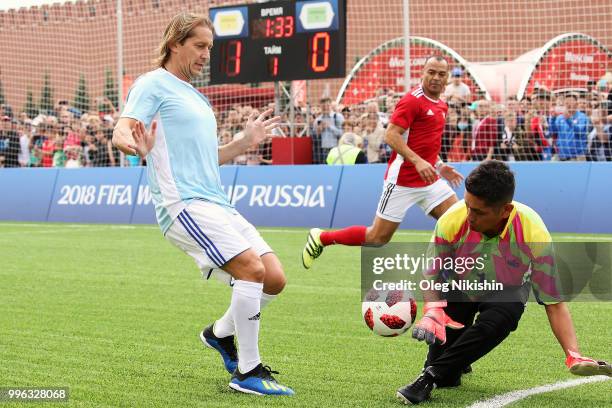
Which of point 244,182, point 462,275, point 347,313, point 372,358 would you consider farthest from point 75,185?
point 462,275

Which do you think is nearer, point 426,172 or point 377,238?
point 426,172

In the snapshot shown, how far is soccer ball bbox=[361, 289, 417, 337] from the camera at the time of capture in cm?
598

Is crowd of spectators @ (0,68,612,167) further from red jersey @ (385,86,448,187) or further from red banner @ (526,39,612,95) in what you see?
red jersey @ (385,86,448,187)

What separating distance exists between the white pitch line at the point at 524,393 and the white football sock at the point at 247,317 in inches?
49.4

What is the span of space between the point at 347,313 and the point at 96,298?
247 centimetres

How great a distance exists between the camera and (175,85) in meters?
5.89

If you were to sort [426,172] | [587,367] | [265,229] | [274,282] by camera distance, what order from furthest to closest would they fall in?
[265,229]
[426,172]
[274,282]
[587,367]

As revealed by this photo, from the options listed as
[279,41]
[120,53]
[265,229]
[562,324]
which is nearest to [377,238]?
[562,324]

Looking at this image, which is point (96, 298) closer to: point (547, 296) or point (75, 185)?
point (547, 296)

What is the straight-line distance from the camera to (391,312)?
5.97 meters

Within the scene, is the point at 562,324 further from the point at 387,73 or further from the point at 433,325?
the point at 387,73

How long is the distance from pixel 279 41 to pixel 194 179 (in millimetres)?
13441

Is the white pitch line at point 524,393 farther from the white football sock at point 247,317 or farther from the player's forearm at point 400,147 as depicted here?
the player's forearm at point 400,147

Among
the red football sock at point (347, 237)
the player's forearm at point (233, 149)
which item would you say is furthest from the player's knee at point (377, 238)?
the player's forearm at point (233, 149)
